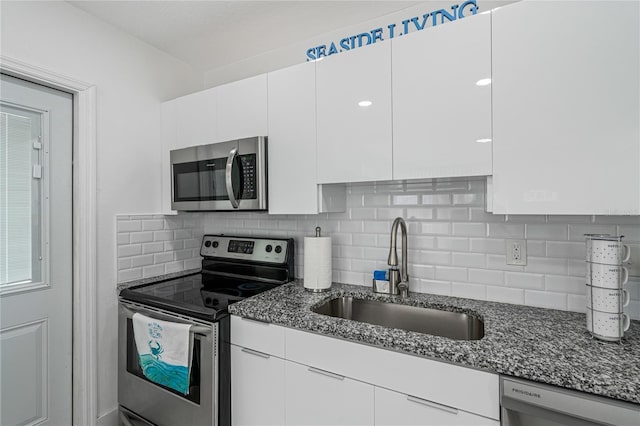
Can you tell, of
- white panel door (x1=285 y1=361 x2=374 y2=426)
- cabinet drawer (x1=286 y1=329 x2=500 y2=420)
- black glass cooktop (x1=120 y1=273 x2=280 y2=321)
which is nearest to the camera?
cabinet drawer (x1=286 y1=329 x2=500 y2=420)

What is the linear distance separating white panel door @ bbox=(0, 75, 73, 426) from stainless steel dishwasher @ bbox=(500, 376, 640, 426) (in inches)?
85.8

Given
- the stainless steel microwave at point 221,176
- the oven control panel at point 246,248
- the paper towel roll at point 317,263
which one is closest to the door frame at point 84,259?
the stainless steel microwave at point 221,176

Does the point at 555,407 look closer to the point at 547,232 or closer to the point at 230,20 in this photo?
the point at 547,232

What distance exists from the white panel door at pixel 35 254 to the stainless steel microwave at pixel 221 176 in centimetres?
60

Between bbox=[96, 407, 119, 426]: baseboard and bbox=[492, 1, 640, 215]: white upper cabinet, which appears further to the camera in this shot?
bbox=[96, 407, 119, 426]: baseboard

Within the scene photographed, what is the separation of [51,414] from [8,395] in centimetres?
26

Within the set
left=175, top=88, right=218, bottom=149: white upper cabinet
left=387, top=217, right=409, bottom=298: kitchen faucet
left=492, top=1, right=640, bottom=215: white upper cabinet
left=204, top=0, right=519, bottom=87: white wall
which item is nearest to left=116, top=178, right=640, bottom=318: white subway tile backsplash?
left=387, top=217, right=409, bottom=298: kitchen faucet

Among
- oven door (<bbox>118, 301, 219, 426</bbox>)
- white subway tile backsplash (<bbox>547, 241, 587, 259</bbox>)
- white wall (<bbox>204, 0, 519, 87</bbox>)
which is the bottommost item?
oven door (<bbox>118, 301, 219, 426</bbox>)

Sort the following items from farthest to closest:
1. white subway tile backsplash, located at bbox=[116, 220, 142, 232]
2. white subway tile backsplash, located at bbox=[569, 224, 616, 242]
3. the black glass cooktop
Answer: white subway tile backsplash, located at bbox=[116, 220, 142, 232] < the black glass cooktop < white subway tile backsplash, located at bbox=[569, 224, 616, 242]

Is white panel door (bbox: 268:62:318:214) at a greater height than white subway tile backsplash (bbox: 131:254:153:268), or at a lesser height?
greater

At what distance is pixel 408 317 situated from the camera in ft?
5.22

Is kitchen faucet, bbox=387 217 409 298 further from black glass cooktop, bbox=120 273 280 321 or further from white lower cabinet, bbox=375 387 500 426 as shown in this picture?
black glass cooktop, bbox=120 273 280 321

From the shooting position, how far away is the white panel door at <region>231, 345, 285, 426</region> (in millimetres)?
1395

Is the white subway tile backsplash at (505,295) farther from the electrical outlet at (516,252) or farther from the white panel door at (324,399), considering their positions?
the white panel door at (324,399)
